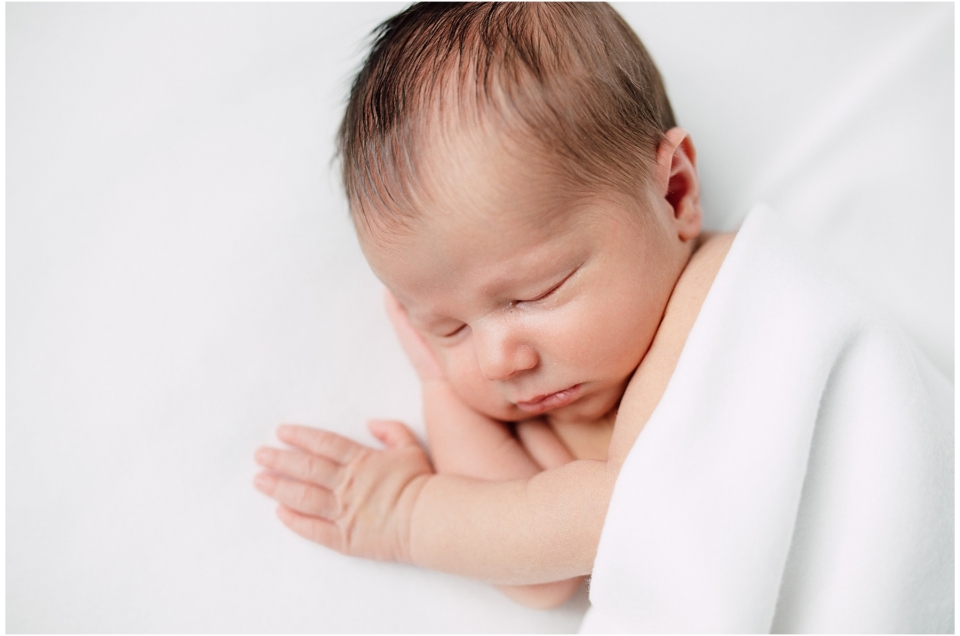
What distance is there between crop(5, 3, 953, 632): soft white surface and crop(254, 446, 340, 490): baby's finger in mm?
58

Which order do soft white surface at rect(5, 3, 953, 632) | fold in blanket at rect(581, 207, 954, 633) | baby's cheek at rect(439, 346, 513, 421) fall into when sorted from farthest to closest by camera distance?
soft white surface at rect(5, 3, 953, 632) → baby's cheek at rect(439, 346, 513, 421) → fold in blanket at rect(581, 207, 954, 633)

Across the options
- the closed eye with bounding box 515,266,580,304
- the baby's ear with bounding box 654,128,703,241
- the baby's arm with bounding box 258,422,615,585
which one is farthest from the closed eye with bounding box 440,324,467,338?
the baby's ear with bounding box 654,128,703,241

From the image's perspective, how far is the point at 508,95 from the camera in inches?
35.3

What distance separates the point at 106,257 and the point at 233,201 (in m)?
0.25

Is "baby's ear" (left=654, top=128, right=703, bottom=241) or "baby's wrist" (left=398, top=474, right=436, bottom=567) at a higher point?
"baby's ear" (left=654, top=128, right=703, bottom=241)

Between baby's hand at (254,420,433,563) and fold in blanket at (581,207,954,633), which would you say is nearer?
fold in blanket at (581,207,954,633)

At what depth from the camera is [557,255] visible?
3.06 ft

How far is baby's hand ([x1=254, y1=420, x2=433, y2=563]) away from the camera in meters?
1.18

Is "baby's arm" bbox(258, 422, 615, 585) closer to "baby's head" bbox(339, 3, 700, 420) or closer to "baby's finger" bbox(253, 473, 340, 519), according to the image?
"baby's finger" bbox(253, 473, 340, 519)

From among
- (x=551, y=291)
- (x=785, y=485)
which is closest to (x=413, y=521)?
(x=551, y=291)

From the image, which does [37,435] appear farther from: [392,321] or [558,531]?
[558,531]

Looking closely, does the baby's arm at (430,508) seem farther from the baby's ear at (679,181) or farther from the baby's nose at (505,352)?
the baby's ear at (679,181)

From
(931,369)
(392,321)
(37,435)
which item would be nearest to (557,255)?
(392,321)

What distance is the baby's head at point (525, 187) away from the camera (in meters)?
0.90
